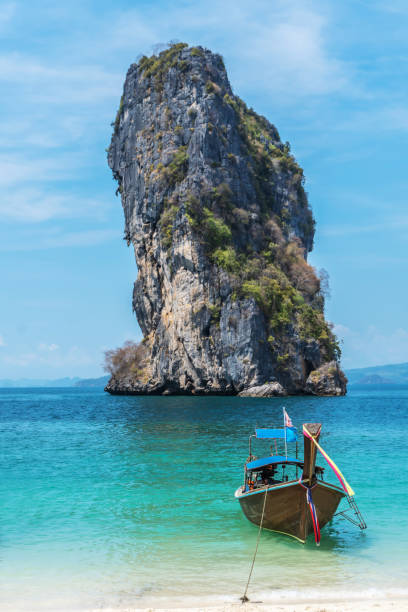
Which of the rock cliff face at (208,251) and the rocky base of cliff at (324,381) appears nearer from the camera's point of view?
the rock cliff face at (208,251)

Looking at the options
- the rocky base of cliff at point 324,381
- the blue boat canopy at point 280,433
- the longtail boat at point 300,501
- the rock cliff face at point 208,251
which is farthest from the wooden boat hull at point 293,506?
the rocky base of cliff at point 324,381

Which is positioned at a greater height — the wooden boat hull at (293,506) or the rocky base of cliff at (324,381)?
the rocky base of cliff at (324,381)

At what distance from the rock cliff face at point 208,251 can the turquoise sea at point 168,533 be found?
36386 millimetres

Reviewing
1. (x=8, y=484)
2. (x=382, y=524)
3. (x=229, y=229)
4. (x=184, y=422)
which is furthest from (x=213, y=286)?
(x=382, y=524)

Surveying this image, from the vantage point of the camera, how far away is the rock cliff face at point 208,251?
63281mm

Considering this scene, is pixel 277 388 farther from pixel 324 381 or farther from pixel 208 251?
pixel 208 251

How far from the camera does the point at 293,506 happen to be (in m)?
12.4

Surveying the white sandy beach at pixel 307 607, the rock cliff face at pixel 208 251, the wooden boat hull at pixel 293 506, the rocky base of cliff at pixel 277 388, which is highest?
the rock cliff face at pixel 208 251

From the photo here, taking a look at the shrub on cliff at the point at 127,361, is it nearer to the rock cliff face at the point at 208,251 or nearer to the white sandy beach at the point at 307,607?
the rock cliff face at the point at 208,251

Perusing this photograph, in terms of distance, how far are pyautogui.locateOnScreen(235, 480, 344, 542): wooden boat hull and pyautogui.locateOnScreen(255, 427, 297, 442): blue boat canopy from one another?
2411 mm

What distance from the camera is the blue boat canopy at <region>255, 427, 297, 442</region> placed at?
1516 centimetres

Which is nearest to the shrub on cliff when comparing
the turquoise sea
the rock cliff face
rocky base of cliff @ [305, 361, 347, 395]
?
the rock cliff face

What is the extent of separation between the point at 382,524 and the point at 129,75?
78.5 m

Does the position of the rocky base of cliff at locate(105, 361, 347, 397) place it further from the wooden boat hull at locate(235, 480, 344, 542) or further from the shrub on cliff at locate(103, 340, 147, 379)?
the wooden boat hull at locate(235, 480, 344, 542)
